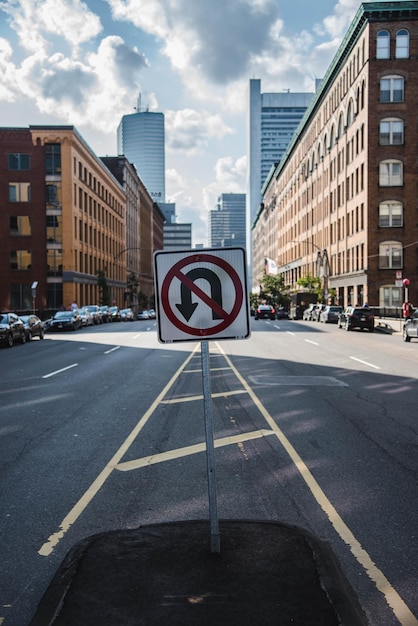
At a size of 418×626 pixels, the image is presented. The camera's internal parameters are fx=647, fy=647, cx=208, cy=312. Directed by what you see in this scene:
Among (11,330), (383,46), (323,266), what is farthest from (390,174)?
(11,330)

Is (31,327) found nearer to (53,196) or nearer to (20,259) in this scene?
(20,259)

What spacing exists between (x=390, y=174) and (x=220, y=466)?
54996 millimetres

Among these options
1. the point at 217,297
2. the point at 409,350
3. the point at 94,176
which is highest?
the point at 94,176

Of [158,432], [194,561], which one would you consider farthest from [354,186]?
[194,561]

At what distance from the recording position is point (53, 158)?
221 ft

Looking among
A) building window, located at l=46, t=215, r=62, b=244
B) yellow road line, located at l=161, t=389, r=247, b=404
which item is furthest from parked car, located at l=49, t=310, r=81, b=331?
yellow road line, located at l=161, t=389, r=247, b=404

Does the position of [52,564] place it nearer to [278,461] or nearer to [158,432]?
[278,461]

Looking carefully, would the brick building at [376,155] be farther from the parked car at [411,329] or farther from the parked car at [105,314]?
the parked car at [411,329]

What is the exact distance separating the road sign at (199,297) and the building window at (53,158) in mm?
65997

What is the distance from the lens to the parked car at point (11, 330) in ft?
96.1

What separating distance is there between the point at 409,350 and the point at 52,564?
22.6 metres

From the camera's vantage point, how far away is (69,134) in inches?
Result: 2633

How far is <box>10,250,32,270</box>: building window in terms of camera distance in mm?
68000

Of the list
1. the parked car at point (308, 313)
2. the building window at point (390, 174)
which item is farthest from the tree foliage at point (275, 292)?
the building window at point (390, 174)
